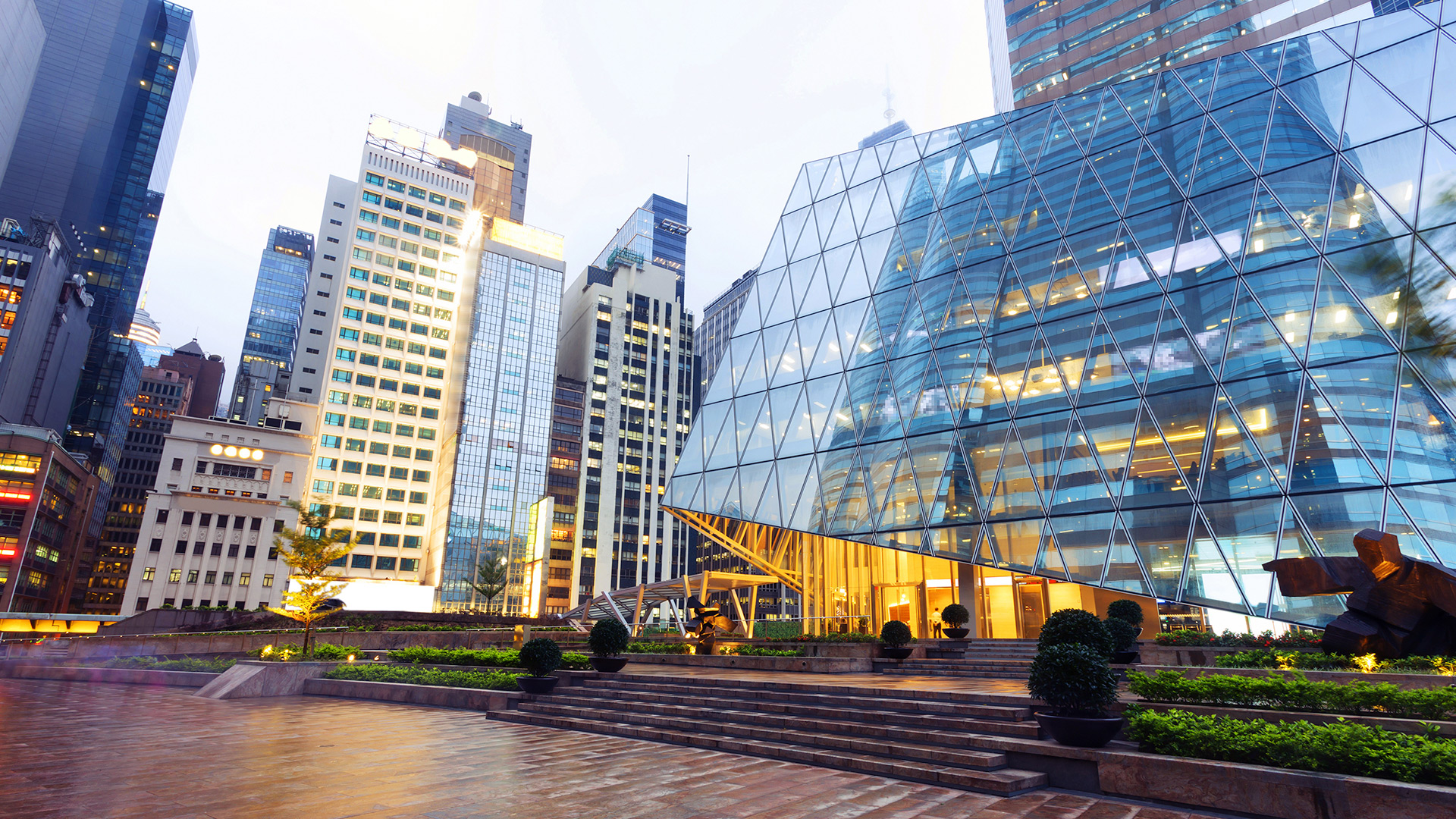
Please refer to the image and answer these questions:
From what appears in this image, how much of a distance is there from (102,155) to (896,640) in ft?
556

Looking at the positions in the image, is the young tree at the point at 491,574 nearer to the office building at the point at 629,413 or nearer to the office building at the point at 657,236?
the office building at the point at 629,413

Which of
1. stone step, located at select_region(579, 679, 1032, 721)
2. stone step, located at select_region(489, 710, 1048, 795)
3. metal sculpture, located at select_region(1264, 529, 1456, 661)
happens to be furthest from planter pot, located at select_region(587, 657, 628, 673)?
metal sculpture, located at select_region(1264, 529, 1456, 661)

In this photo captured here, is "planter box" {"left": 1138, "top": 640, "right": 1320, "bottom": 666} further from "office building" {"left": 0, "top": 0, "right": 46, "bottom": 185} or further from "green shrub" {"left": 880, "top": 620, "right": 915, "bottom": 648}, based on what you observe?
"office building" {"left": 0, "top": 0, "right": 46, "bottom": 185}

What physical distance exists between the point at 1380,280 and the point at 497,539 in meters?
89.1

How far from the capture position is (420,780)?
8.29m

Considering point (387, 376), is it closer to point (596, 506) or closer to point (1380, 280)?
point (596, 506)

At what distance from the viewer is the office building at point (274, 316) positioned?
155m

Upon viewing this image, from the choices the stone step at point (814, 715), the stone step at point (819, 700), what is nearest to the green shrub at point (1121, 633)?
the stone step at point (819, 700)

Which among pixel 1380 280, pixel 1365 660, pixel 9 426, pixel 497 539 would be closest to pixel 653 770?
pixel 1365 660

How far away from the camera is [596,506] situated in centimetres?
11881

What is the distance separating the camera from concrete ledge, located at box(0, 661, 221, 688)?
2322 centimetres

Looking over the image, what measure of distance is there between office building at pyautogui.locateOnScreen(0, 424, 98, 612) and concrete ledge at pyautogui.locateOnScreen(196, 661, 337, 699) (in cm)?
8080

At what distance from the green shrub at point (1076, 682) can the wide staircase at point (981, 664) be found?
8.74 m

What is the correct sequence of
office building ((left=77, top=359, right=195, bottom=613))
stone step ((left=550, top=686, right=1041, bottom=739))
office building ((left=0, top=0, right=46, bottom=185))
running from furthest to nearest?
office building ((left=77, top=359, right=195, bottom=613)) → office building ((left=0, top=0, right=46, bottom=185)) → stone step ((left=550, top=686, right=1041, bottom=739))
